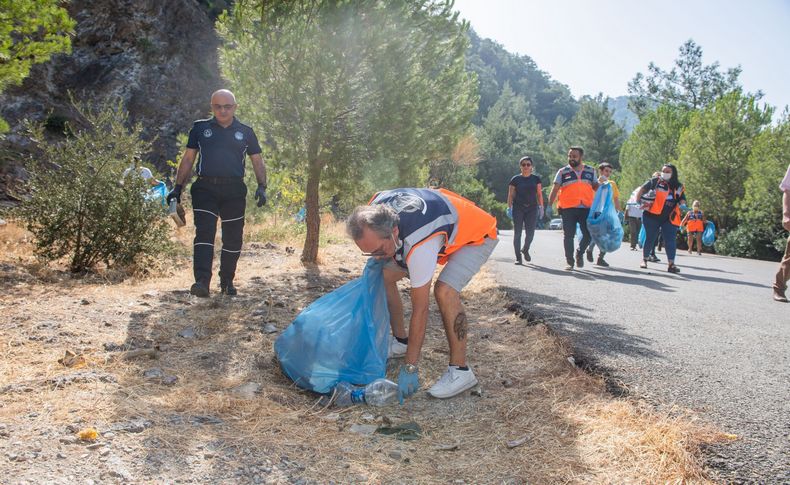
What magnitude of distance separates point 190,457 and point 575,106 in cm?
12067

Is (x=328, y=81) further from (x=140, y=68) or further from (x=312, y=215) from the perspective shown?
(x=140, y=68)

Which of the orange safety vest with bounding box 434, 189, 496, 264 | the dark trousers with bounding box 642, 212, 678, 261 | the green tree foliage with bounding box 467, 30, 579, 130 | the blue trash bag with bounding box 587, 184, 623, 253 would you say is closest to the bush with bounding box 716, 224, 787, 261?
the dark trousers with bounding box 642, 212, 678, 261

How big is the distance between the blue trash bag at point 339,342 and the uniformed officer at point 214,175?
Answer: 210 cm

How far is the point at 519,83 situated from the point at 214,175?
126489 millimetres

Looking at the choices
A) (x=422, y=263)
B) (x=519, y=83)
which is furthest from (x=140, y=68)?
(x=519, y=83)

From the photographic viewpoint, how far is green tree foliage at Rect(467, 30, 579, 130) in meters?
103

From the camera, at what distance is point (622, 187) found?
1426 inches

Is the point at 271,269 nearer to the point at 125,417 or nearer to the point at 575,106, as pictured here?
the point at 125,417

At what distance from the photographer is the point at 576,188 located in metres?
8.89

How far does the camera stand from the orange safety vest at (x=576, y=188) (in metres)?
8.88

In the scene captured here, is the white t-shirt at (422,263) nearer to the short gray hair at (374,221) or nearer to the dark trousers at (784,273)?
the short gray hair at (374,221)

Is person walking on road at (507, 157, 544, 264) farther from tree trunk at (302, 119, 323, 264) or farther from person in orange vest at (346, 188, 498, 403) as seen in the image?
person in orange vest at (346, 188, 498, 403)

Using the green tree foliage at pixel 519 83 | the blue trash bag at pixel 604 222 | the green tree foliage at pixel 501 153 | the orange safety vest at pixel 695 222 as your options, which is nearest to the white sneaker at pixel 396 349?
the blue trash bag at pixel 604 222

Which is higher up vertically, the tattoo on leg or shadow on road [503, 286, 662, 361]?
the tattoo on leg
